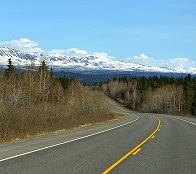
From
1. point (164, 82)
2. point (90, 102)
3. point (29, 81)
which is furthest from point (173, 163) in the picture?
point (164, 82)

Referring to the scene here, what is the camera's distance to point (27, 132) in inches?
810

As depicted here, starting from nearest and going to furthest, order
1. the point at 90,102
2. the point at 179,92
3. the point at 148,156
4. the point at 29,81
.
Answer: the point at 148,156, the point at 90,102, the point at 29,81, the point at 179,92

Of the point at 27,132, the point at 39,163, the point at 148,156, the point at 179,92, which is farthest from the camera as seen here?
the point at 179,92

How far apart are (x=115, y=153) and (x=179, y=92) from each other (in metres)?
95.8

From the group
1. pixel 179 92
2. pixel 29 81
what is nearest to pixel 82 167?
pixel 29 81

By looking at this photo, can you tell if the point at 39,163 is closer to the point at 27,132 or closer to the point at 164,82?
the point at 27,132

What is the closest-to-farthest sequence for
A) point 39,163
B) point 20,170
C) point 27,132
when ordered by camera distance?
point 20,170, point 39,163, point 27,132

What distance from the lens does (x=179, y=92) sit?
10600 cm

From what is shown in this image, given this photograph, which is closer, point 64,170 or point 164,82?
point 64,170

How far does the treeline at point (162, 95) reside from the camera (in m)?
99.1

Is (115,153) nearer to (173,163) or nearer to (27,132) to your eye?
(173,163)

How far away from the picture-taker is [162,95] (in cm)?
11638

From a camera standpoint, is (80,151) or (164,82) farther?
(164,82)

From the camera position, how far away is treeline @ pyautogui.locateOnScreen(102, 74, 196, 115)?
9912 cm
